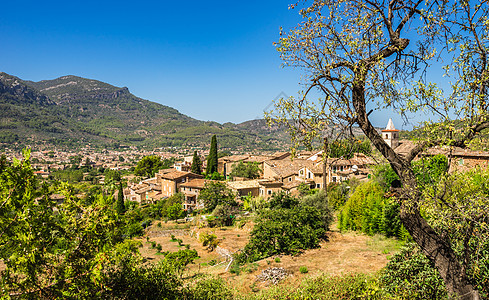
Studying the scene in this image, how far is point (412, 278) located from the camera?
23.9 ft

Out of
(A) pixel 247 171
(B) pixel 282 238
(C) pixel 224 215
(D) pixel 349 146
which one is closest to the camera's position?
(D) pixel 349 146

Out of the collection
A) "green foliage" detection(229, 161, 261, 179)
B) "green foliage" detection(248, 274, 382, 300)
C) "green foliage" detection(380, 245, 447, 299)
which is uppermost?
"green foliage" detection(380, 245, 447, 299)

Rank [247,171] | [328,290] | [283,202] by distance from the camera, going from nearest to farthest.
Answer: [328,290] < [283,202] < [247,171]

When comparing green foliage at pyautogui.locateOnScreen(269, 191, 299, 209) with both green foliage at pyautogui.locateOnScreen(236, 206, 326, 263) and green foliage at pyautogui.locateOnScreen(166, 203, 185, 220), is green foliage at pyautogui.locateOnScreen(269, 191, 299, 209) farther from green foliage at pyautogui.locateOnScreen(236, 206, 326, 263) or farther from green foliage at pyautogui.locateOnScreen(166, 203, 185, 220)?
green foliage at pyautogui.locateOnScreen(166, 203, 185, 220)

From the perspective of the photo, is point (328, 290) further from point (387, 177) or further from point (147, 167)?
point (147, 167)

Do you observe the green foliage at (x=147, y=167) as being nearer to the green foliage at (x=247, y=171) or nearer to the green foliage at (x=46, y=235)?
the green foliage at (x=247, y=171)

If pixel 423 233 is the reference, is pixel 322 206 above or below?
below

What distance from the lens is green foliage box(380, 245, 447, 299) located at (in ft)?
21.5

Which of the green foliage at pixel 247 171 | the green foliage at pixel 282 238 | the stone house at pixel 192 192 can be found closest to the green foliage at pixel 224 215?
the stone house at pixel 192 192

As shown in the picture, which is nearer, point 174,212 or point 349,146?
point 349,146

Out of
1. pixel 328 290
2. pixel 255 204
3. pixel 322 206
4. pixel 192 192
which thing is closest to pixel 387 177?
pixel 322 206

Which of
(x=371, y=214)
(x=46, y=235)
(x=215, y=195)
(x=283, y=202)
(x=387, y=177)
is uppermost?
(x=46, y=235)

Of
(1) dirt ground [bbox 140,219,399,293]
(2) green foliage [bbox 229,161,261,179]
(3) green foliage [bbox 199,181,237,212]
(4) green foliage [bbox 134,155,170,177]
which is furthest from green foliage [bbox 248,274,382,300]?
(4) green foliage [bbox 134,155,170,177]

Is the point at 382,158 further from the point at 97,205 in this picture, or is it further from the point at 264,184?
the point at 264,184
